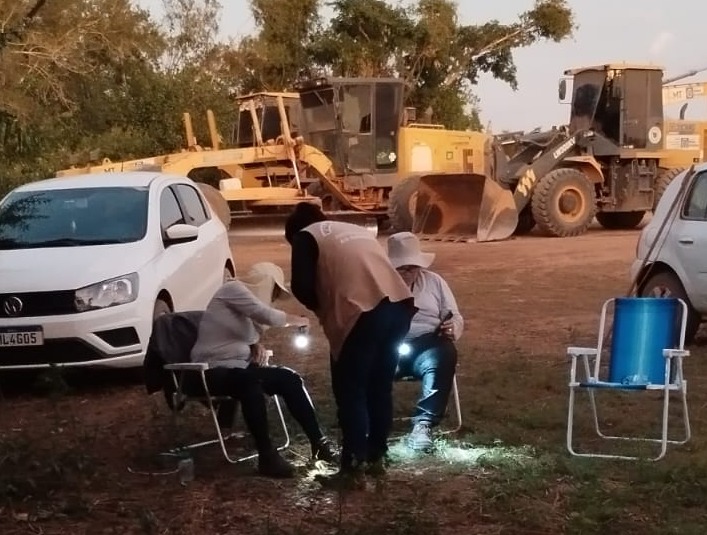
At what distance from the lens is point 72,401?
8.04m

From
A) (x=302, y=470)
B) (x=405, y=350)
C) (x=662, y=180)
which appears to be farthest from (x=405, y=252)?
(x=662, y=180)

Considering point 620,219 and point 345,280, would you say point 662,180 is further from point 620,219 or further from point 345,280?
point 345,280

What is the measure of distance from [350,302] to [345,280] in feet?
0.33

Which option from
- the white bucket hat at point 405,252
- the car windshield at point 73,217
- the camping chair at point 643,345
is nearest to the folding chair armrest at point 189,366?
the white bucket hat at point 405,252

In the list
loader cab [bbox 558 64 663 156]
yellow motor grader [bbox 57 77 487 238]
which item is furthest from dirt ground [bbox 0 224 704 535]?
loader cab [bbox 558 64 663 156]

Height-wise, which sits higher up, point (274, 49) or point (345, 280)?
point (274, 49)

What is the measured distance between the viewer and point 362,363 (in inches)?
222

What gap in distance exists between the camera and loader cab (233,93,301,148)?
940 inches

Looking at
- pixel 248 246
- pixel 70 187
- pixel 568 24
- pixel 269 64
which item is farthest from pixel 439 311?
pixel 568 24

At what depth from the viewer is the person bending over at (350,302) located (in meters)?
5.57

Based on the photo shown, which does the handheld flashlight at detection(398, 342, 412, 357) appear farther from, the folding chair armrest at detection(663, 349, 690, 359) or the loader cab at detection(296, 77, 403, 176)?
the loader cab at detection(296, 77, 403, 176)

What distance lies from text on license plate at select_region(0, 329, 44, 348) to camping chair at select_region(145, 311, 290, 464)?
1.84 m

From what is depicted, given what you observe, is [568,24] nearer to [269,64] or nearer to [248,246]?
[269,64]

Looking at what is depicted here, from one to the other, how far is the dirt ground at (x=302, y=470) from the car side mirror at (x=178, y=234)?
1032mm
